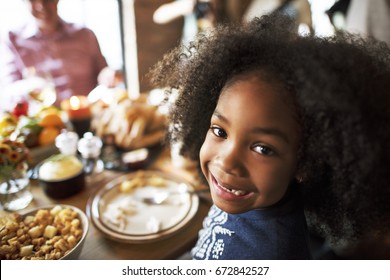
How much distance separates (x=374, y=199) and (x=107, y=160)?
29.4 inches

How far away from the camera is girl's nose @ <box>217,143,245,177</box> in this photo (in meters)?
0.47

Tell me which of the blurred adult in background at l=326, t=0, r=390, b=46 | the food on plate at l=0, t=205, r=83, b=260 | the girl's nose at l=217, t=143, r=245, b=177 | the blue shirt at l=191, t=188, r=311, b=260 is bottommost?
the food on plate at l=0, t=205, r=83, b=260

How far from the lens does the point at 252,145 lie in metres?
0.48

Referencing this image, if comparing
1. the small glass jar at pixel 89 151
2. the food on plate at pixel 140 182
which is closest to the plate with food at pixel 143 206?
the food on plate at pixel 140 182

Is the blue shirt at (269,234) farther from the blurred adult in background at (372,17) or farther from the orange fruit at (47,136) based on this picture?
the blurred adult in background at (372,17)

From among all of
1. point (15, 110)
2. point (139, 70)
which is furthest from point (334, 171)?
point (139, 70)

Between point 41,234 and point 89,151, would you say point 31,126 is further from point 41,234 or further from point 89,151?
point 41,234

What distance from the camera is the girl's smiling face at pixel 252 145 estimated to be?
1.50 feet

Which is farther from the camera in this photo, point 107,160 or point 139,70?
point 139,70

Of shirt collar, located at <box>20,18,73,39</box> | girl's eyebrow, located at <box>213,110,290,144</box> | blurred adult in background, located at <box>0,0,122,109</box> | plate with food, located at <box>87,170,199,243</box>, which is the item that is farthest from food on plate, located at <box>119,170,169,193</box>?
shirt collar, located at <box>20,18,73,39</box>

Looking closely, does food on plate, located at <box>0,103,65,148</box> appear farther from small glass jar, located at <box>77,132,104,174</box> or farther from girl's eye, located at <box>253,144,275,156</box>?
girl's eye, located at <box>253,144,275,156</box>

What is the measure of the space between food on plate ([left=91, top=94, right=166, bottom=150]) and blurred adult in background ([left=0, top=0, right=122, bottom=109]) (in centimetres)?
56
